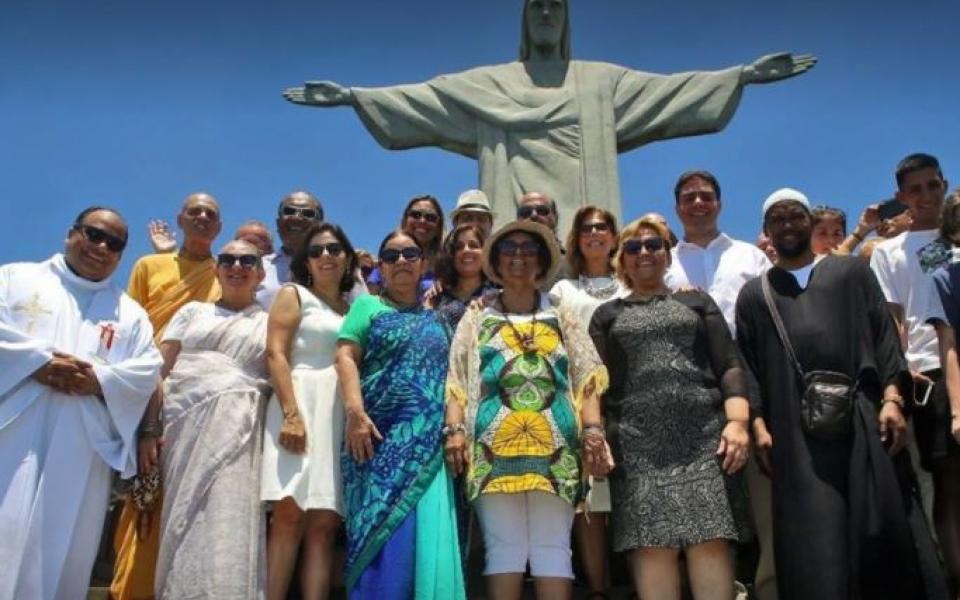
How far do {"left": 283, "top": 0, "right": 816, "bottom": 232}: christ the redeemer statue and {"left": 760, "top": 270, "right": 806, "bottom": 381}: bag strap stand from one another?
4.45 m

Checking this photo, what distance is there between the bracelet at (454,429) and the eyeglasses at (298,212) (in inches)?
95.6

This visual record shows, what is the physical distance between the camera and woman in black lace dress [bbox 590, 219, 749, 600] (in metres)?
3.92

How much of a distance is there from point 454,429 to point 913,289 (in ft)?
8.22

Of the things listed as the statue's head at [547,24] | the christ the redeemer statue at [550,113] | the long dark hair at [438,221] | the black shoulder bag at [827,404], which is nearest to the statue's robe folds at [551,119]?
the christ the redeemer statue at [550,113]

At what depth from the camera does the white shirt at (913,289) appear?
4523mm

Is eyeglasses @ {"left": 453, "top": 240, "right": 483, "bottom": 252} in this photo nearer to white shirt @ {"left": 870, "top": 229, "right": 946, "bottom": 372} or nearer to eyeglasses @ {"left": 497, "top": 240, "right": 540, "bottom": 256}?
eyeglasses @ {"left": 497, "top": 240, "right": 540, "bottom": 256}

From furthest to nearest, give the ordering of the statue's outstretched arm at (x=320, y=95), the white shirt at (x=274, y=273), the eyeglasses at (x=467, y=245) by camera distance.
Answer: the statue's outstretched arm at (x=320, y=95) → the white shirt at (x=274, y=273) → the eyeglasses at (x=467, y=245)

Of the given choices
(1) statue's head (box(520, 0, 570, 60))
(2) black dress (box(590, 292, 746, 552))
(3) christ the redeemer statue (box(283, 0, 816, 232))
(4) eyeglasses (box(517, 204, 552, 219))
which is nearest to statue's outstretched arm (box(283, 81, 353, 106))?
(3) christ the redeemer statue (box(283, 0, 816, 232))

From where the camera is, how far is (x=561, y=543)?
3.90m

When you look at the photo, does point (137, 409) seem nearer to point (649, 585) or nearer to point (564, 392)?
point (564, 392)

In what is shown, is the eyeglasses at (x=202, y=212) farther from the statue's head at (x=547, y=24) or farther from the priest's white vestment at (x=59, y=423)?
the statue's head at (x=547, y=24)

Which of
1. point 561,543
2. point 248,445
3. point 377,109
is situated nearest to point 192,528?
point 248,445

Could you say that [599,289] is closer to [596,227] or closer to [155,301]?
[596,227]

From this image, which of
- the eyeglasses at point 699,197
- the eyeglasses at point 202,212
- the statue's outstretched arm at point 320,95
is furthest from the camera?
the statue's outstretched arm at point 320,95
